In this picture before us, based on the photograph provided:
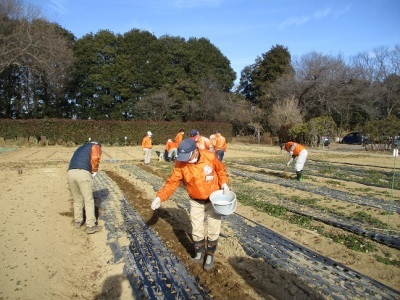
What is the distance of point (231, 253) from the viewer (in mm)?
4496

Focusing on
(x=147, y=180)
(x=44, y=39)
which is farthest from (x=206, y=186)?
(x=44, y=39)

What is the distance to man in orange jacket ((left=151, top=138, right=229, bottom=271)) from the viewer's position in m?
3.91

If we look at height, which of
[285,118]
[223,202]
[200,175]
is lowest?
[223,202]

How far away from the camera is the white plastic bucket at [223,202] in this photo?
3.80 metres

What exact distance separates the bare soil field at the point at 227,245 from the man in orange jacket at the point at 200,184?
0.29 metres

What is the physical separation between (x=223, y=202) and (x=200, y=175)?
0.45m

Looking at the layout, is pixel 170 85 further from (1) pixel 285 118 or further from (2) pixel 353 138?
(2) pixel 353 138

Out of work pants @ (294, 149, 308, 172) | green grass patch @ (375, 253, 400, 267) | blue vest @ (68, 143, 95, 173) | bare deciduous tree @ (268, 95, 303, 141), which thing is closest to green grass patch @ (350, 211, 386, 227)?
green grass patch @ (375, 253, 400, 267)

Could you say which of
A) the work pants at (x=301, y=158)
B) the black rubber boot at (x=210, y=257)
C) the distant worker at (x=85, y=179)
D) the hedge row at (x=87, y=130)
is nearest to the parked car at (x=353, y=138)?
the hedge row at (x=87, y=130)

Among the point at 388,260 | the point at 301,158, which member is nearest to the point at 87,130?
the point at 301,158

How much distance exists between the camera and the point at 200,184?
395 cm

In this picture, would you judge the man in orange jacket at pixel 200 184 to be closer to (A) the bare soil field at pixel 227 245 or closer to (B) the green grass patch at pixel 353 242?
(A) the bare soil field at pixel 227 245

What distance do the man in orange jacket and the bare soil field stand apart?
0.29m

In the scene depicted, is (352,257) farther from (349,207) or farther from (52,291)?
(52,291)
